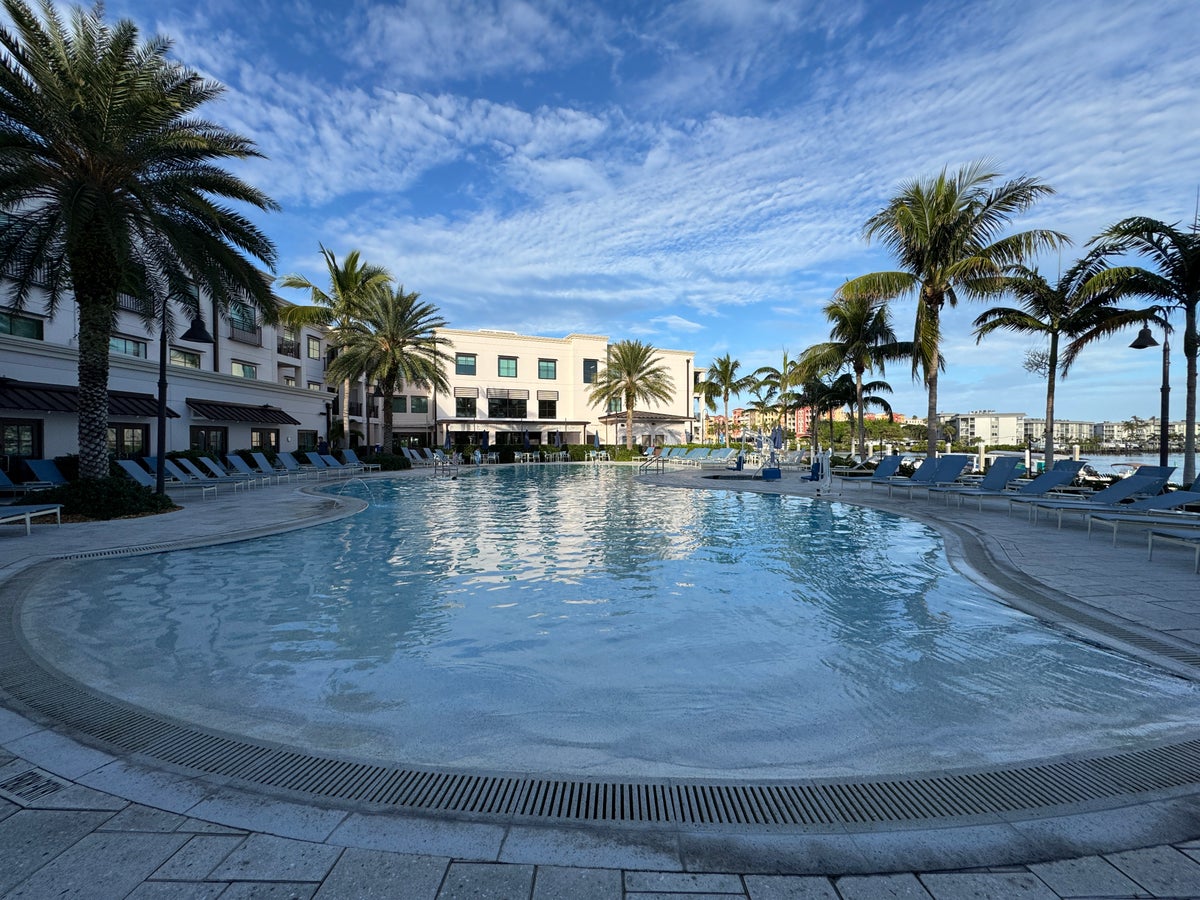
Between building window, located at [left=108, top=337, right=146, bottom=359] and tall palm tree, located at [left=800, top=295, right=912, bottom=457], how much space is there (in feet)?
91.7

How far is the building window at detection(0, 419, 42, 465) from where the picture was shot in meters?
17.5

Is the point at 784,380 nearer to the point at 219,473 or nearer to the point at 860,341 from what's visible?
the point at 860,341

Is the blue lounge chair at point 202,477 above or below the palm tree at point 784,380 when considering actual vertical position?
below

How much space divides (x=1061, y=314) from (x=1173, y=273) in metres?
3.89

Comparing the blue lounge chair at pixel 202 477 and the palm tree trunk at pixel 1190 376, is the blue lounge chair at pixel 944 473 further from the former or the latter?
the blue lounge chair at pixel 202 477

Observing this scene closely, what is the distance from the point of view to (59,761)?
2994mm

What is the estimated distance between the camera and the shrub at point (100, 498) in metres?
12.1

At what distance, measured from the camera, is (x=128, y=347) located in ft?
74.9

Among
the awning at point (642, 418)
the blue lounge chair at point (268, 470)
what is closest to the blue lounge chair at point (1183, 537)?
the blue lounge chair at point (268, 470)

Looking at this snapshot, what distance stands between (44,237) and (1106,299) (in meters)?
24.8

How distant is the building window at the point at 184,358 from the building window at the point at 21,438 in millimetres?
7044

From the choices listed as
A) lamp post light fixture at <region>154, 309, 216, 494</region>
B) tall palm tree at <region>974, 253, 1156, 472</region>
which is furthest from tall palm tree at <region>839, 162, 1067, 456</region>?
lamp post light fixture at <region>154, 309, 216, 494</region>

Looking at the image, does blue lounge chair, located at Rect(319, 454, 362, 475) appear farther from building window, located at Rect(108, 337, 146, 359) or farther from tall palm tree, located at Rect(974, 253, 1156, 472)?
tall palm tree, located at Rect(974, 253, 1156, 472)

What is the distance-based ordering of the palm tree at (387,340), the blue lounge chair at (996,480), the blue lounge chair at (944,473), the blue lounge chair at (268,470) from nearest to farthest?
the blue lounge chair at (996,480) < the blue lounge chair at (944,473) < the blue lounge chair at (268,470) < the palm tree at (387,340)
